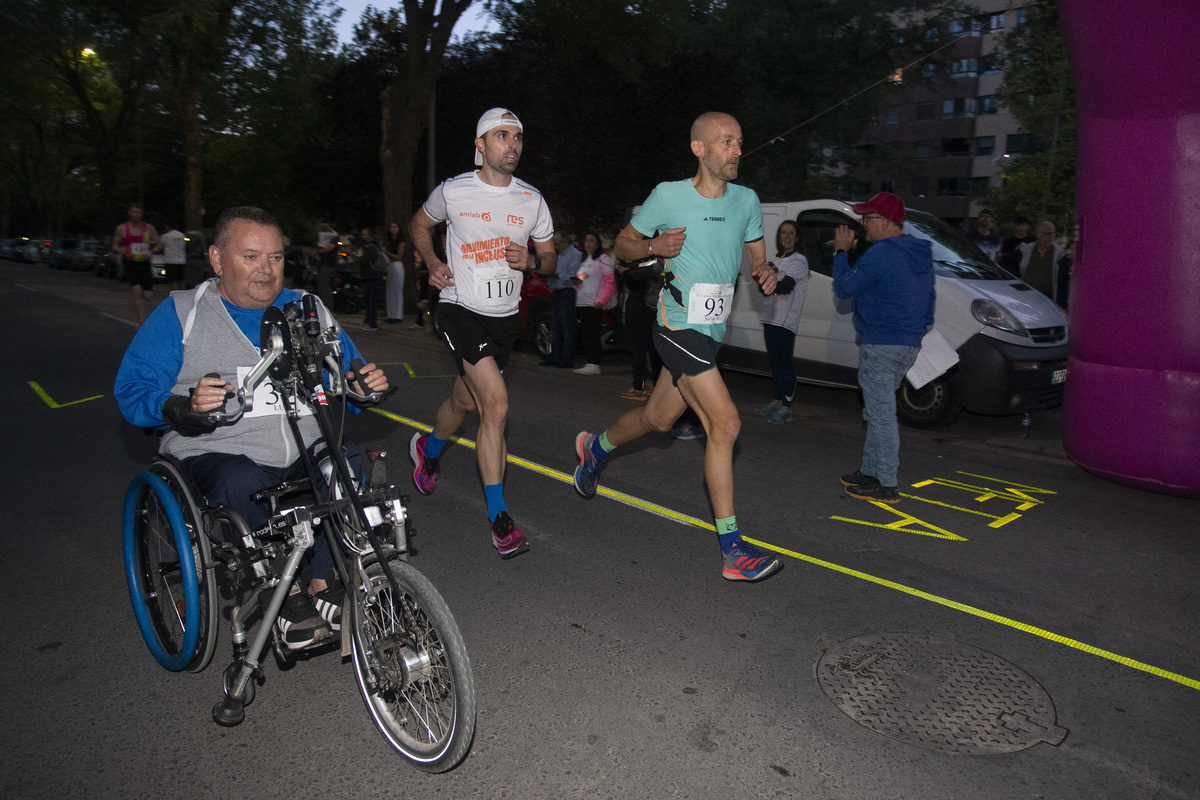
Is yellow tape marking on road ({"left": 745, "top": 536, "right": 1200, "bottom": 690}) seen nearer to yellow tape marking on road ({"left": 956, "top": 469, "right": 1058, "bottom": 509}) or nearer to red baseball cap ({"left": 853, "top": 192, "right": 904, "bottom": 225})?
yellow tape marking on road ({"left": 956, "top": 469, "right": 1058, "bottom": 509})

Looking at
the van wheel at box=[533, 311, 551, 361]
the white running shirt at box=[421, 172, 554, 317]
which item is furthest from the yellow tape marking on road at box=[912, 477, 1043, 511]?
the van wheel at box=[533, 311, 551, 361]

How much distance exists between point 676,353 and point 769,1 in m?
23.2

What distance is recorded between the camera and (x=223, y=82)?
35.6 meters

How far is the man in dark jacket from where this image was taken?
5699 millimetres

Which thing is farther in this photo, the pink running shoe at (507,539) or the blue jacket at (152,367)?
the pink running shoe at (507,539)

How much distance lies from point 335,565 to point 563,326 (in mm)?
8874

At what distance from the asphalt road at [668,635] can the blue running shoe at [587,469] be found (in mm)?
122

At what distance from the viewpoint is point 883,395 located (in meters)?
5.83

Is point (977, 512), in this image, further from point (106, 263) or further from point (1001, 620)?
point (106, 263)

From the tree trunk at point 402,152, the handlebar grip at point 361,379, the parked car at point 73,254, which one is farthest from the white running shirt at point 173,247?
the parked car at point 73,254

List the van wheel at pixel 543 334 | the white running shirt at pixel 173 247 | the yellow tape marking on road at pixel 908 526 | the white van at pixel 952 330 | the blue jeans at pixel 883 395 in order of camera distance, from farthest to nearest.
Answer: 1. the white running shirt at pixel 173 247
2. the van wheel at pixel 543 334
3. the white van at pixel 952 330
4. the blue jeans at pixel 883 395
5. the yellow tape marking on road at pixel 908 526

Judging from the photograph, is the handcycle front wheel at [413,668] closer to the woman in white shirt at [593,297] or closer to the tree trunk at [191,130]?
the woman in white shirt at [593,297]

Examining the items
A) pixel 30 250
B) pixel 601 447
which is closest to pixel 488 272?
pixel 601 447

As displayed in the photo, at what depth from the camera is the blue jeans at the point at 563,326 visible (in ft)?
38.4
